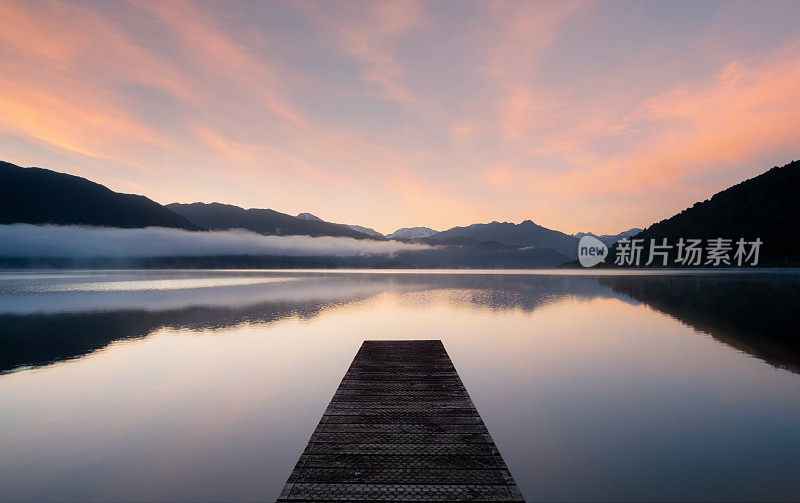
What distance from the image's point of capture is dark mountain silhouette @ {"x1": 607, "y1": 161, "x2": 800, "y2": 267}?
156 m

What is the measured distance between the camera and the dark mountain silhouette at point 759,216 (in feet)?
511

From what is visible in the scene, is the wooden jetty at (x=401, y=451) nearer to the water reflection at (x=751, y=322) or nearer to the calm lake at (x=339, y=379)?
the calm lake at (x=339, y=379)

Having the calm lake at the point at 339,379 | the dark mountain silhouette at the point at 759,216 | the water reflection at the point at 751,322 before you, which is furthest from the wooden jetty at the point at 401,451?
the dark mountain silhouette at the point at 759,216

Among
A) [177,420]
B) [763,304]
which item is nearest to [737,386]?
[177,420]

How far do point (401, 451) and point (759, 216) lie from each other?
215 meters

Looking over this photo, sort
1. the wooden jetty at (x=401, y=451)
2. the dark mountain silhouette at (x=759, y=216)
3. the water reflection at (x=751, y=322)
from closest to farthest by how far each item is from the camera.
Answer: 1. the wooden jetty at (x=401, y=451)
2. the water reflection at (x=751, y=322)
3. the dark mountain silhouette at (x=759, y=216)

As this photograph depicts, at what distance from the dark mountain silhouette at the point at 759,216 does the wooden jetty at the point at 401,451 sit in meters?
197

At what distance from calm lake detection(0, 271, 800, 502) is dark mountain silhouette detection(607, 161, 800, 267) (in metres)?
169

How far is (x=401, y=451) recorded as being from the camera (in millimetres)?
8758

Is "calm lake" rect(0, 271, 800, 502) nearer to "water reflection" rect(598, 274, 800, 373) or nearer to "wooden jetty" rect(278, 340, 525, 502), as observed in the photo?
"water reflection" rect(598, 274, 800, 373)

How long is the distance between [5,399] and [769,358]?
3383cm

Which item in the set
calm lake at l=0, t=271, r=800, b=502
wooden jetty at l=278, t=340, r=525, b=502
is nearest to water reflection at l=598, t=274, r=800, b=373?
calm lake at l=0, t=271, r=800, b=502

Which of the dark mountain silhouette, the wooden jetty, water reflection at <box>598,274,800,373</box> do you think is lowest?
the wooden jetty

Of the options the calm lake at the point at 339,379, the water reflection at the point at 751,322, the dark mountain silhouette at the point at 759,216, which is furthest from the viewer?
the dark mountain silhouette at the point at 759,216
